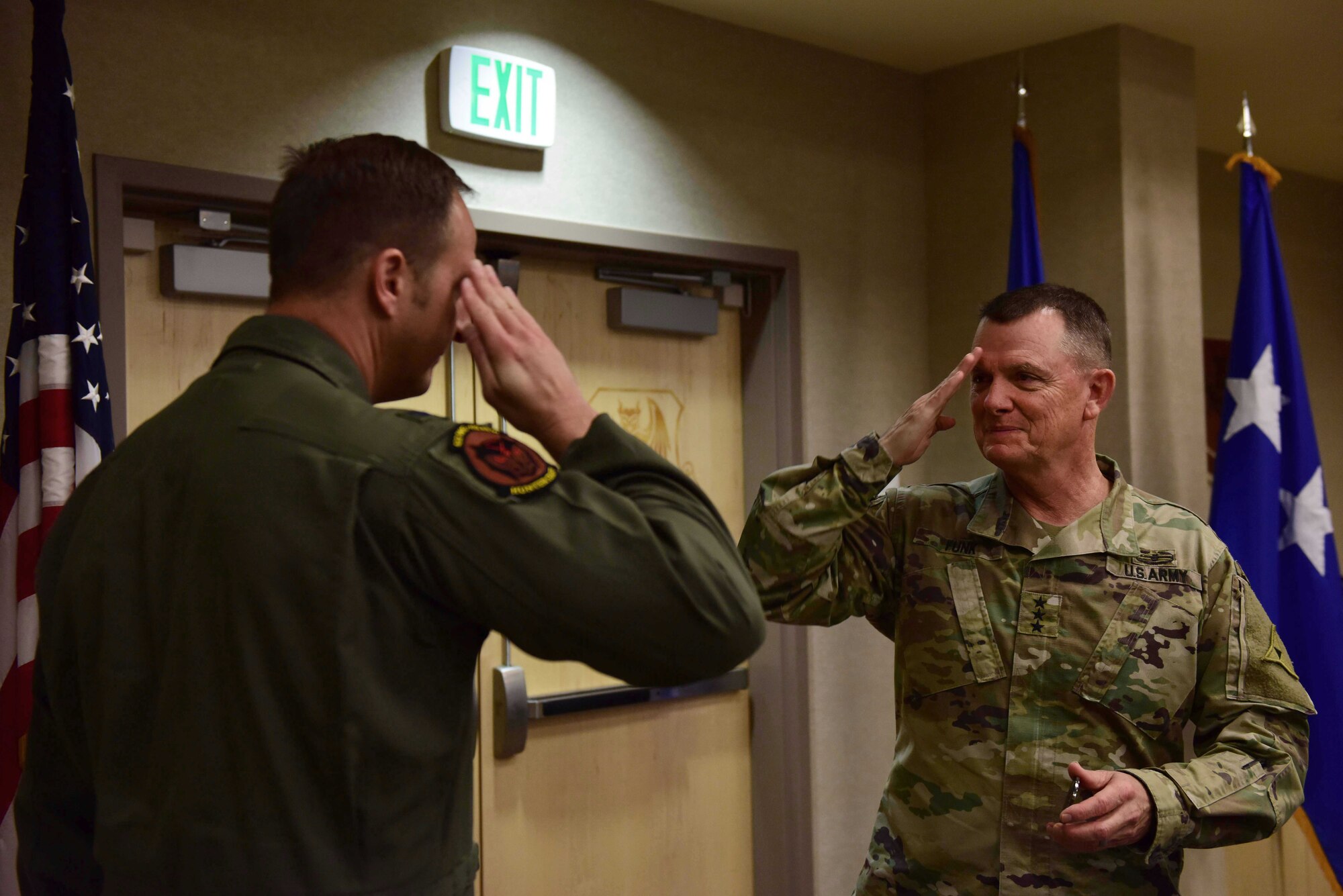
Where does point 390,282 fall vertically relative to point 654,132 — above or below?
below

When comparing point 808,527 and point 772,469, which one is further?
point 772,469

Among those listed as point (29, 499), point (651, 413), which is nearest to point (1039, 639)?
point (651, 413)

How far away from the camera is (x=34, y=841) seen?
0.98 metres

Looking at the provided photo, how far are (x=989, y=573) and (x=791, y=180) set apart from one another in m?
1.71

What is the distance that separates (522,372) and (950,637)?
912 mm

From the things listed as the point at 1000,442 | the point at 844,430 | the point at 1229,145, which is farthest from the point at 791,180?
the point at 1229,145

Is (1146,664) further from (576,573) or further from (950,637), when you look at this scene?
(576,573)

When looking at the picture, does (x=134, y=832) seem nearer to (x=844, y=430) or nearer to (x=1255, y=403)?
(x=844, y=430)

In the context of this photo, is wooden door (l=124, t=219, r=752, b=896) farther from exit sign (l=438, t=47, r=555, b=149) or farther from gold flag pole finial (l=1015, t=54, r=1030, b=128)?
gold flag pole finial (l=1015, t=54, r=1030, b=128)

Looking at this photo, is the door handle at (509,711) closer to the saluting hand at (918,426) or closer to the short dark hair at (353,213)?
the saluting hand at (918,426)

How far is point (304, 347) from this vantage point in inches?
36.1

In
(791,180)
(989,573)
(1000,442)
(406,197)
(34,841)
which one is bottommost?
(34,841)

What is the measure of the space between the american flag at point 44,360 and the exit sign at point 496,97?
2.55ft

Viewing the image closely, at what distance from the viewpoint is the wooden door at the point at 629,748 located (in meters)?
2.65
